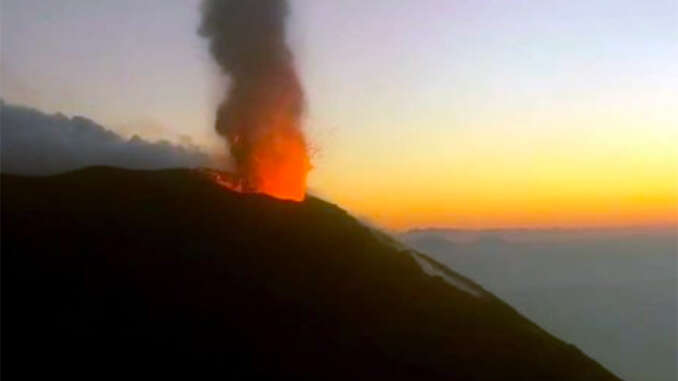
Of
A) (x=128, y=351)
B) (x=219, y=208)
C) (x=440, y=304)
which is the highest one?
(x=219, y=208)

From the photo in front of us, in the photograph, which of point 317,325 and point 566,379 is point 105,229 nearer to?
point 317,325

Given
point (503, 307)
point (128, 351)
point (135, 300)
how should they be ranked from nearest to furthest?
point (128, 351) → point (135, 300) → point (503, 307)

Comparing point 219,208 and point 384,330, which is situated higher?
point 219,208

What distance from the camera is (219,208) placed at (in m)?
80.1

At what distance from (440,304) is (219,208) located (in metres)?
18.1

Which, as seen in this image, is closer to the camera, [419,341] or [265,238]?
[419,341]

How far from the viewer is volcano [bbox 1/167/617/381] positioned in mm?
56594

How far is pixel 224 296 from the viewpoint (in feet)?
217

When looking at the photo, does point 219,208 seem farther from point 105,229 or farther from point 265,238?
point 105,229

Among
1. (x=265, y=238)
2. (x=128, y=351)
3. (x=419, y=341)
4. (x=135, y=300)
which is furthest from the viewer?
(x=265, y=238)

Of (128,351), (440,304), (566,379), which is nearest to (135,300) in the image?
(128,351)

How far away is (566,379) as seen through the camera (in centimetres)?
7000

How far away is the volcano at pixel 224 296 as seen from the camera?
56594 millimetres

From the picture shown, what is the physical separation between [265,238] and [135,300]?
16.4 m
